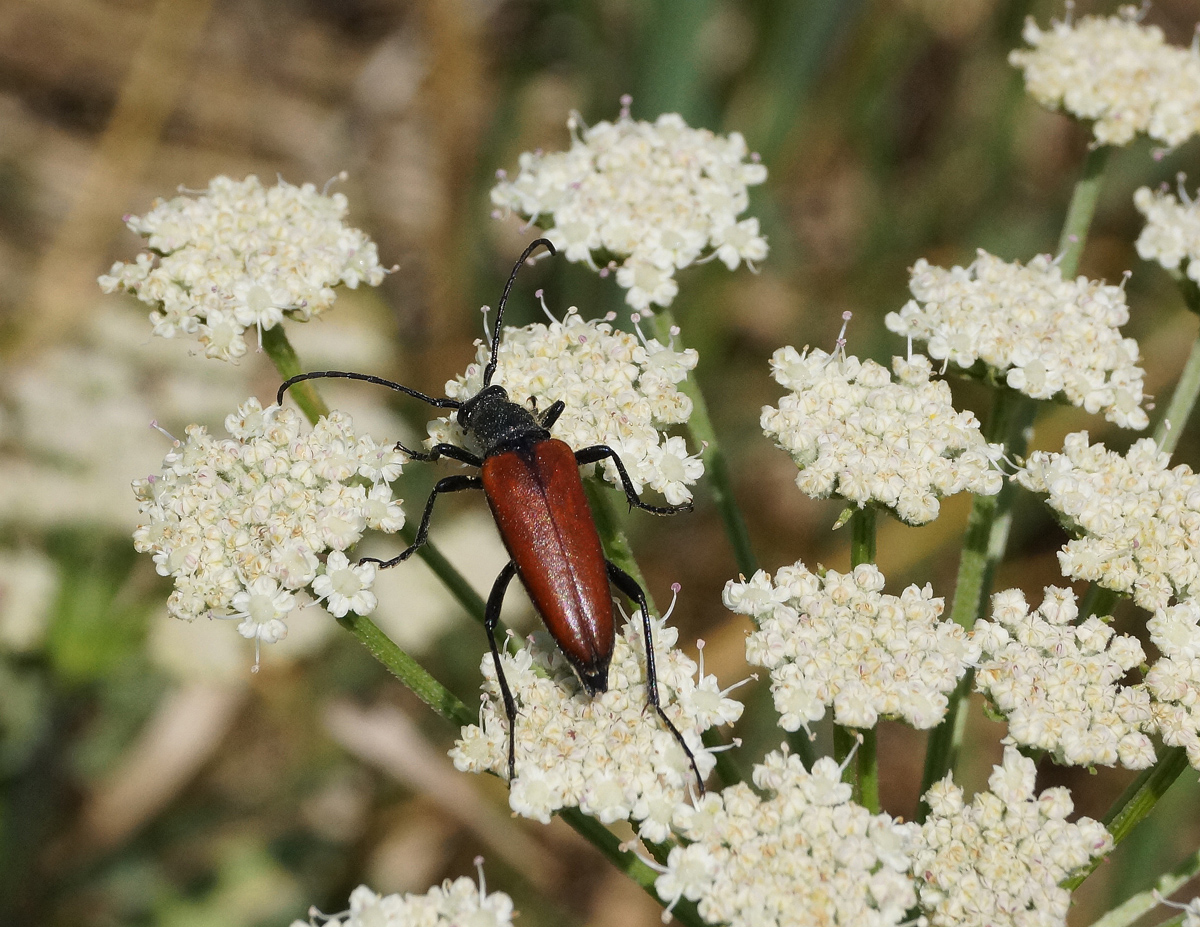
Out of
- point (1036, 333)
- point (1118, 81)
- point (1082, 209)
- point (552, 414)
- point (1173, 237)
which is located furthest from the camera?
point (1118, 81)

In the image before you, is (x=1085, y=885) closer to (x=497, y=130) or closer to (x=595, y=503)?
(x=595, y=503)

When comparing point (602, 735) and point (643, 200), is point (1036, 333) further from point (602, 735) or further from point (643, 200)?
point (602, 735)

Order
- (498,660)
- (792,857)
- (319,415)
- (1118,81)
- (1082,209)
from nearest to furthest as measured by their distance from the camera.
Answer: (792,857), (498,660), (319,415), (1082,209), (1118,81)

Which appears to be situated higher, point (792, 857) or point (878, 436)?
point (878, 436)

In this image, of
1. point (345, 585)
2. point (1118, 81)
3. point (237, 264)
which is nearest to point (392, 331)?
point (237, 264)

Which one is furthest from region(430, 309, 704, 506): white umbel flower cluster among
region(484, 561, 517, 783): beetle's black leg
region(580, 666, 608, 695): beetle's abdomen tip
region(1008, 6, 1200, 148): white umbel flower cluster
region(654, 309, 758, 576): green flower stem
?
region(1008, 6, 1200, 148): white umbel flower cluster

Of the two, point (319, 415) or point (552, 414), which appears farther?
point (319, 415)

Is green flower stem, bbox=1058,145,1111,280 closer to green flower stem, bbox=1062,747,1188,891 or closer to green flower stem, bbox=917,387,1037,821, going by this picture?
green flower stem, bbox=917,387,1037,821
